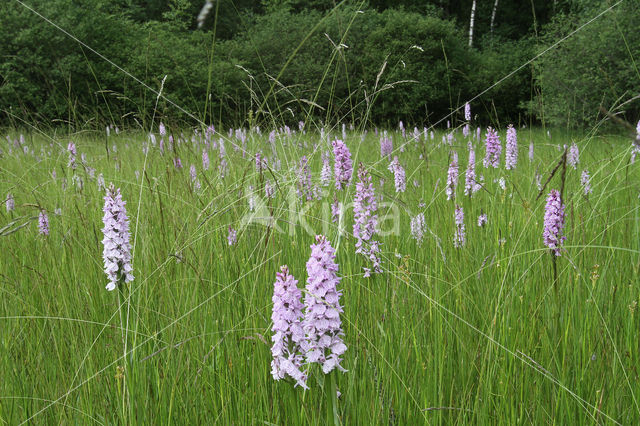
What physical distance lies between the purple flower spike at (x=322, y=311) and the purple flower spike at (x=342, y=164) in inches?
61.6

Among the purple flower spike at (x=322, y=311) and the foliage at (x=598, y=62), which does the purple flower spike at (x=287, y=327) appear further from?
the foliage at (x=598, y=62)

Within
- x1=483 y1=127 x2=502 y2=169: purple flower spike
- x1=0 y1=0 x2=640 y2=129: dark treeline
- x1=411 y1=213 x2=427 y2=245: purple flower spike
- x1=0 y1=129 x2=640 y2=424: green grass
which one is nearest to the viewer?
x1=0 y1=129 x2=640 y2=424: green grass

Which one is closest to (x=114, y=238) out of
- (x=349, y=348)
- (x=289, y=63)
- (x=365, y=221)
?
(x=349, y=348)

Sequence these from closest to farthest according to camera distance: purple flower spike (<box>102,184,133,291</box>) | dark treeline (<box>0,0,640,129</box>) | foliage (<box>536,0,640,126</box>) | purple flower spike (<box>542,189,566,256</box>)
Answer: purple flower spike (<box>102,184,133,291</box>), purple flower spike (<box>542,189,566,256</box>), dark treeline (<box>0,0,640,129</box>), foliage (<box>536,0,640,126</box>)

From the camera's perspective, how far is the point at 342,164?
278 centimetres

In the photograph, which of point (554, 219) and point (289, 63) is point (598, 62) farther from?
point (554, 219)

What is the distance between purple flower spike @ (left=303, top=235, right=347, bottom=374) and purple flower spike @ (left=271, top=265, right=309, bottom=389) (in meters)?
0.02

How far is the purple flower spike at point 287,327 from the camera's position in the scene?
1.11 meters

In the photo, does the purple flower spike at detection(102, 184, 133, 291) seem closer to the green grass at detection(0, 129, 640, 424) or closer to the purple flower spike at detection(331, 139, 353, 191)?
the green grass at detection(0, 129, 640, 424)

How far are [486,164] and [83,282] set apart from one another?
340 centimetres

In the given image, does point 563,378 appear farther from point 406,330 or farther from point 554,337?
point 406,330

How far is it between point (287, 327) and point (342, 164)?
1.74m

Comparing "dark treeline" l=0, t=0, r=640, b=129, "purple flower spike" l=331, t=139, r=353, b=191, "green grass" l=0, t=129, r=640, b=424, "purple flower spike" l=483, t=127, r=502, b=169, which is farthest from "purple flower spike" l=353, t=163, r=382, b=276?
"dark treeline" l=0, t=0, r=640, b=129

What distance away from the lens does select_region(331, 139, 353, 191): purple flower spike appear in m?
2.70
